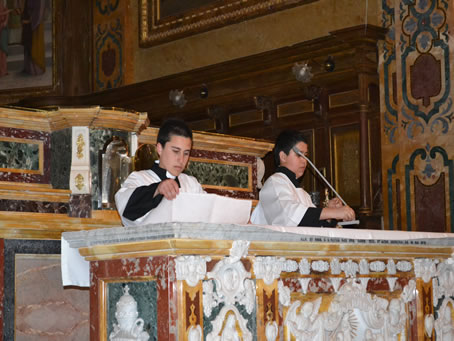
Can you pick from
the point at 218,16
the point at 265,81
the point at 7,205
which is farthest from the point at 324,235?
the point at 218,16

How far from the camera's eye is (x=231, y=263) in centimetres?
374

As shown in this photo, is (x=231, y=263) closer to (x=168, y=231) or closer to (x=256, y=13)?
(x=168, y=231)

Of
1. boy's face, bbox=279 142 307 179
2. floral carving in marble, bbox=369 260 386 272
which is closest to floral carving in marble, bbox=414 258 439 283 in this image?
floral carving in marble, bbox=369 260 386 272

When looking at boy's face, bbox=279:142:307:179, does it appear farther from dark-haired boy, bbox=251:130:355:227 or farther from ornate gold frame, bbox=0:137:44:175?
ornate gold frame, bbox=0:137:44:175

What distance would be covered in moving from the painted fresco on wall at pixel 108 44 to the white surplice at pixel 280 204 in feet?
23.0

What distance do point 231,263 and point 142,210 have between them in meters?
0.62

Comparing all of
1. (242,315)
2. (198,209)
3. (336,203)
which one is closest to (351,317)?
(336,203)

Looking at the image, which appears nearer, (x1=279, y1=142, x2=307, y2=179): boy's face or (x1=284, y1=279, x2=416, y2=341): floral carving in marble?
(x1=284, y1=279, x2=416, y2=341): floral carving in marble

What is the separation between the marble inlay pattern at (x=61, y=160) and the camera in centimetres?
527

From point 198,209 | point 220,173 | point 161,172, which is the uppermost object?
point 220,173

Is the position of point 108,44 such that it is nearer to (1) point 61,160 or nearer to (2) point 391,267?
(1) point 61,160

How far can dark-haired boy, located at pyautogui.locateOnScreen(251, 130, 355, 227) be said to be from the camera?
4.98 m

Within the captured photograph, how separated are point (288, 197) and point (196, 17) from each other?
20.7ft

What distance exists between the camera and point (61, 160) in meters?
5.29
